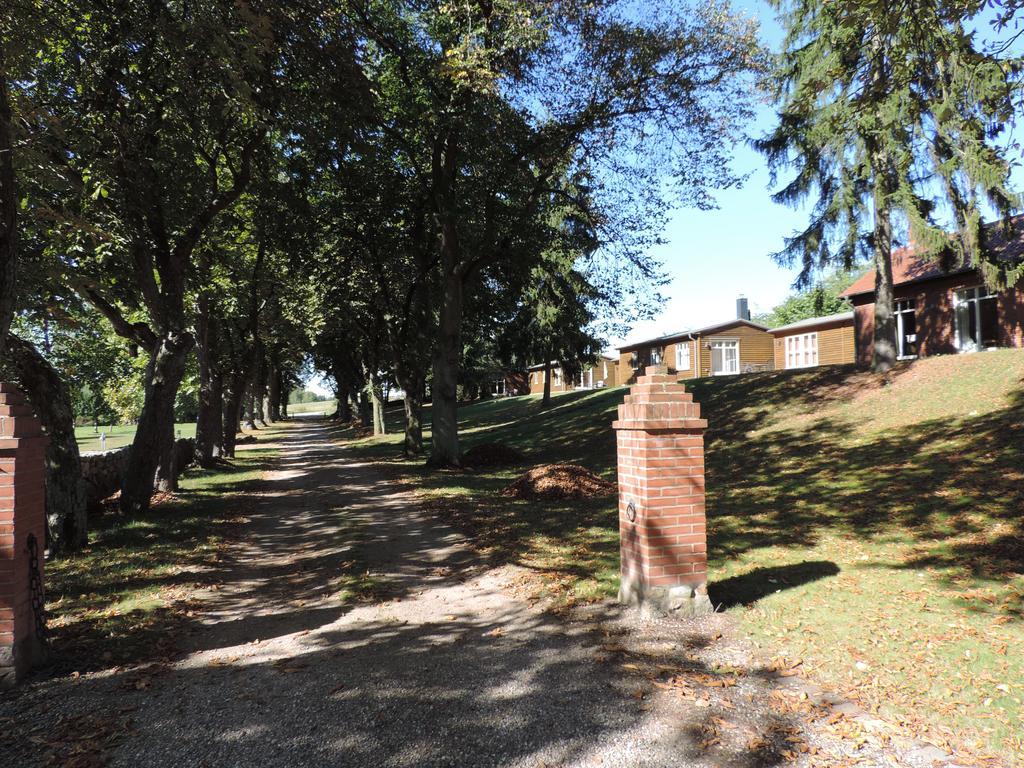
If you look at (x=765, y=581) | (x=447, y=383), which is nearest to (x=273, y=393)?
(x=447, y=383)

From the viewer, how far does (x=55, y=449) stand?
7.69m

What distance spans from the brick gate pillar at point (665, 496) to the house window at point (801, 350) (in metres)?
28.3

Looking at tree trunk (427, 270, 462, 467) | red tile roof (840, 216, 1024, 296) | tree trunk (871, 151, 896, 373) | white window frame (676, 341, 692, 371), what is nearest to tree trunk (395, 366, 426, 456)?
tree trunk (427, 270, 462, 467)

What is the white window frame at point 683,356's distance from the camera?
1425 inches

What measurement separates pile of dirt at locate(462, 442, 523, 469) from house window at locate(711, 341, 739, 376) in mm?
22613

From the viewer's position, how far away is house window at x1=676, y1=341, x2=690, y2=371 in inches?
1425

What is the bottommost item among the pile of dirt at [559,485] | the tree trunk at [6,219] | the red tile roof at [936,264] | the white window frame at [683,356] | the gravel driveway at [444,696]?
the gravel driveway at [444,696]

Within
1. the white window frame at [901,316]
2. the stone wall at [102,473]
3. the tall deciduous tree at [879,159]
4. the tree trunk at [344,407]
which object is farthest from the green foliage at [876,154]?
the tree trunk at [344,407]

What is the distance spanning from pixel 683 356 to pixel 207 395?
27431mm

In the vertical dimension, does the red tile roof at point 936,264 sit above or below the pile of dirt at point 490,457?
above

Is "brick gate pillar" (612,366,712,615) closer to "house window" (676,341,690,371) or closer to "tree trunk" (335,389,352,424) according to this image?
"house window" (676,341,690,371)

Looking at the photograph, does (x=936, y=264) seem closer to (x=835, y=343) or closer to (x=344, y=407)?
(x=835, y=343)

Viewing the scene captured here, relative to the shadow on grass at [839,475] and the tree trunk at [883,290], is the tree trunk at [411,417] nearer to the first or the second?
the shadow on grass at [839,475]

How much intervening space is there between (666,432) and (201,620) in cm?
445
